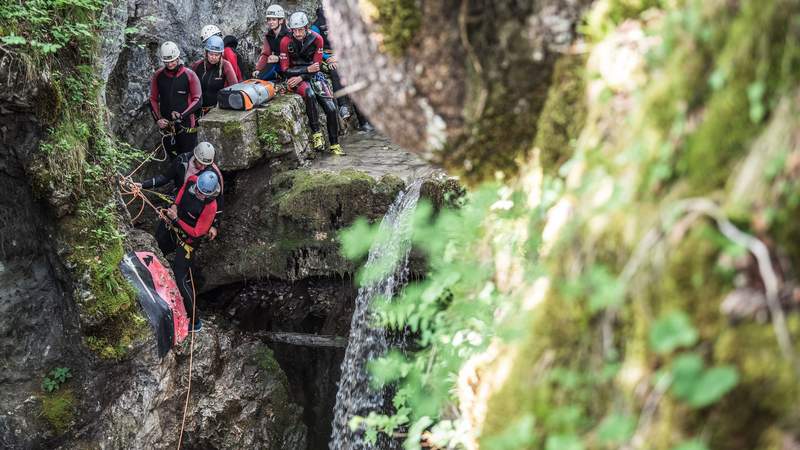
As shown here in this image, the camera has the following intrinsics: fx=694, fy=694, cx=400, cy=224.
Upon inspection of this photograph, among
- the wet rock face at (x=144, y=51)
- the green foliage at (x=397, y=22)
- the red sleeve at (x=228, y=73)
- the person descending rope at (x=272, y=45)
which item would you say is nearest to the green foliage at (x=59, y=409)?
the wet rock face at (x=144, y=51)

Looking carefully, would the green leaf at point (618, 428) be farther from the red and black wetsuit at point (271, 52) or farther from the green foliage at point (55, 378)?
the red and black wetsuit at point (271, 52)

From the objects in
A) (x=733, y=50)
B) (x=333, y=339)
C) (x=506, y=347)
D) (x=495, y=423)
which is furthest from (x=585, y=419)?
(x=333, y=339)

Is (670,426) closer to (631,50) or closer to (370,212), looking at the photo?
(631,50)

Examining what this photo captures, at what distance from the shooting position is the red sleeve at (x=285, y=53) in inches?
363

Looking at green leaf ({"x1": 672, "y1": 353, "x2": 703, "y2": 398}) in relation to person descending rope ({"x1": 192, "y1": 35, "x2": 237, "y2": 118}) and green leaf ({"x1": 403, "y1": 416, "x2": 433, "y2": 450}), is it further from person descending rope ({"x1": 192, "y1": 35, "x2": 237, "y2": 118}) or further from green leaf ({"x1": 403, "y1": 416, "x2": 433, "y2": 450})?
person descending rope ({"x1": 192, "y1": 35, "x2": 237, "y2": 118})

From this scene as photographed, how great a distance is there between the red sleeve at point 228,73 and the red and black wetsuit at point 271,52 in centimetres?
45

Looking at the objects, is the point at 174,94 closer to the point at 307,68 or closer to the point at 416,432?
the point at 307,68

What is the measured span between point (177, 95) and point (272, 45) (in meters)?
1.54

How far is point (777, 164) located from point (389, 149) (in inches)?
306

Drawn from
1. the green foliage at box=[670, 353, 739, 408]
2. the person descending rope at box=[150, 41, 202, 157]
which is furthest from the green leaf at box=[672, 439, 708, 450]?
the person descending rope at box=[150, 41, 202, 157]

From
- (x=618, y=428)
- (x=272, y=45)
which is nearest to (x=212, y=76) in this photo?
(x=272, y=45)

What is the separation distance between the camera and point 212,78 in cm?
900

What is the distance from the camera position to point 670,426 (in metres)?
1.85

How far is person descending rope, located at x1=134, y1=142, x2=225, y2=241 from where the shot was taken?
25.0 feet
